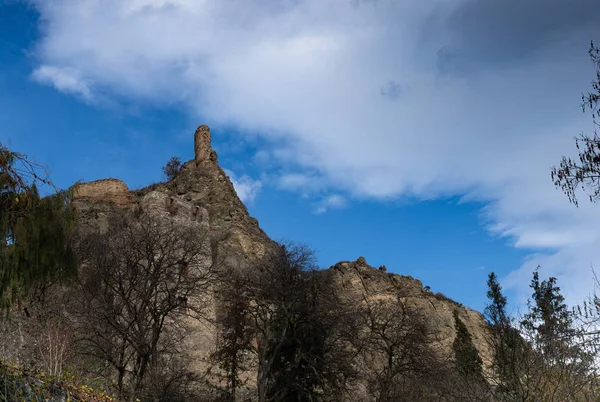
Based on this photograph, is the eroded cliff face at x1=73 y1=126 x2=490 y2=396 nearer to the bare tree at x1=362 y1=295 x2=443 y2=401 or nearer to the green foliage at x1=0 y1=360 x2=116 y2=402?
the bare tree at x1=362 y1=295 x2=443 y2=401

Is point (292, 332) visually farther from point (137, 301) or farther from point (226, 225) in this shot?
point (226, 225)

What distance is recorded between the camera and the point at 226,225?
51.6 m

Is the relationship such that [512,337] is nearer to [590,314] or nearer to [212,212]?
[590,314]

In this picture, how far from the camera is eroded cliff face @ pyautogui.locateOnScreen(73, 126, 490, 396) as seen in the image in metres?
46.6

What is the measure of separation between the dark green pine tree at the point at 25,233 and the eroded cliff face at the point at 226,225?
30861 mm

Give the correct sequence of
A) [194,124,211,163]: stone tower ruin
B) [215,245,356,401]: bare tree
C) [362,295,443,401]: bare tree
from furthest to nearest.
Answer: [194,124,211,163]: stone tower ruin < [362,295,443,401]: bare tree < [215,245,356,401]: bare tree

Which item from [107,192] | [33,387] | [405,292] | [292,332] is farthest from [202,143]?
[33,387]

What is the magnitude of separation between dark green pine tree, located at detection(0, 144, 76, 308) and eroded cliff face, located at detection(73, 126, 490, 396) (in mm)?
30861

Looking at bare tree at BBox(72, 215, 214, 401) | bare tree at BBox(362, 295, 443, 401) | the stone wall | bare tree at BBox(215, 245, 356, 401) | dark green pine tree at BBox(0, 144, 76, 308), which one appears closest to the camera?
dark green pine tree at BBox(0, 144, 76, 308)

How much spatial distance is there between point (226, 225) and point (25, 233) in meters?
42.1

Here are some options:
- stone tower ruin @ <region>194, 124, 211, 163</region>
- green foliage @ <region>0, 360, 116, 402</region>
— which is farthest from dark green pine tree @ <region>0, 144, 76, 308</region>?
stone tower ruin @ <region>194, 124, 211, 163</region>

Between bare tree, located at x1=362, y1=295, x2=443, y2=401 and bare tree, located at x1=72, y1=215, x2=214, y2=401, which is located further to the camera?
bare tree, located at x1=362, y1=295, x2=443, y2=401

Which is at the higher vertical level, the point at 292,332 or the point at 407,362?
the point at 292,332

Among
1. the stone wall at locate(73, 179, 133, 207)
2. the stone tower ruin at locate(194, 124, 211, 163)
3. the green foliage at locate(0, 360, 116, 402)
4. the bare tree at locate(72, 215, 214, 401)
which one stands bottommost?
the green foliage at locate(0, 360, 116, 402)
